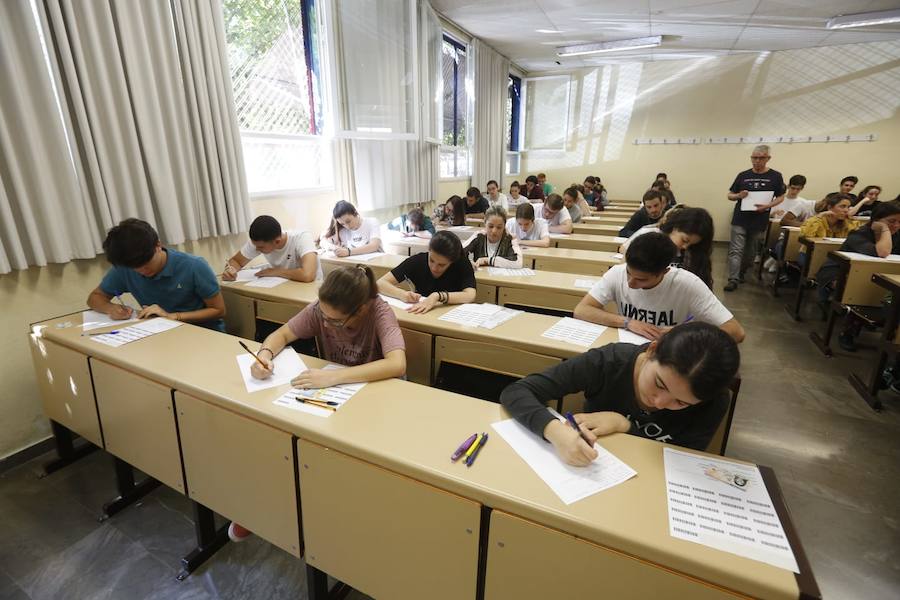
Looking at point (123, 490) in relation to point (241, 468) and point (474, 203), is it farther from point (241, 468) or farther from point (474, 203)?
point (474, 203)

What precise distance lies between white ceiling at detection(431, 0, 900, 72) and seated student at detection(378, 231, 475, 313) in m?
4.17

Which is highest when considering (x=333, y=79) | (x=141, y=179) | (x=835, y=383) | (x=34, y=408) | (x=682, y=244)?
(x=333, y=79)

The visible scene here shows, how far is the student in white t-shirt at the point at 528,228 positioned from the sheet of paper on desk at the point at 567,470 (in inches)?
113

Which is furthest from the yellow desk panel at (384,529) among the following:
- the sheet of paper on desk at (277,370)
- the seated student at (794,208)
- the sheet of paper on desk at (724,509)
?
the seated student at (794,208)

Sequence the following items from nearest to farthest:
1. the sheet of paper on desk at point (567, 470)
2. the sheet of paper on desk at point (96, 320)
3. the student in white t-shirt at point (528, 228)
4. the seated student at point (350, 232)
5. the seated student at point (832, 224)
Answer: the sheet of paper on desk at point (567, 470) < the sheet of paper on desk at point (96, 320) < the seated student at point (350, 232) < the student in white t-shirt at point (528, 228) < the seated student at point (832, 224)

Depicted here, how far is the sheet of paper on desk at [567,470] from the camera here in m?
0.89

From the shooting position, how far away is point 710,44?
687 centimetres

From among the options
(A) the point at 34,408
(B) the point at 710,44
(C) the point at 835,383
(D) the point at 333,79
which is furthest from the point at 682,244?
(B) the point at 710,44

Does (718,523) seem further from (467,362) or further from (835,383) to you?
(835,383)

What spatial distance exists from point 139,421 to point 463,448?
4.13 feet

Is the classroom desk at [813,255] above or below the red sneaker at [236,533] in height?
above

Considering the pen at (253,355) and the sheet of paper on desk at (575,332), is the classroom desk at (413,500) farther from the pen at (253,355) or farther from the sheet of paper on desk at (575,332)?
the sheet of paper on desk at (575,332)

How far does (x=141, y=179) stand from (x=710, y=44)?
8065 mm

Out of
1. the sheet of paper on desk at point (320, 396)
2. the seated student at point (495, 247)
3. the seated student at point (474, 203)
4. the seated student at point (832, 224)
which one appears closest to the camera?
the sheet of paper on desk at point (320, 396)
